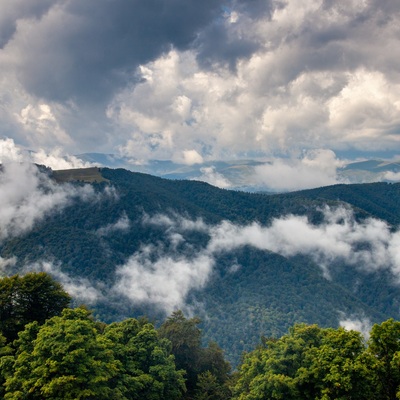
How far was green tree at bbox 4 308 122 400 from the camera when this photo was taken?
41.3 meters

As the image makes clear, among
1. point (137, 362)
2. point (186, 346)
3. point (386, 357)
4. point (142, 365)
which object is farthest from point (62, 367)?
point (186, 346)

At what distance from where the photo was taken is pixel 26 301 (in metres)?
64.6

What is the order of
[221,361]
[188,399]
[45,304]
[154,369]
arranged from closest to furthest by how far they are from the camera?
1. [154,369]
2. [45,304]
3. [188,399]
4. [221,361]

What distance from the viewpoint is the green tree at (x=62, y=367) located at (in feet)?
136

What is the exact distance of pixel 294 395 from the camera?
4672 centimetres

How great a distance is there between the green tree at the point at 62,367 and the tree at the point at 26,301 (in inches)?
531

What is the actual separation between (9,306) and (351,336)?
50.3 meters

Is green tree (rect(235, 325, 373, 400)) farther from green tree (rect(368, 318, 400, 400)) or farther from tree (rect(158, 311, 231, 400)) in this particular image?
tree (rect(158, 311, 231, 400))

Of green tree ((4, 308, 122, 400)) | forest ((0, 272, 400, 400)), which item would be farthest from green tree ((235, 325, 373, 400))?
green tree ((4, 308, 122, 400))

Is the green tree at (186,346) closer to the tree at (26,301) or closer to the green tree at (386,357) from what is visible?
the tree at (26,301)

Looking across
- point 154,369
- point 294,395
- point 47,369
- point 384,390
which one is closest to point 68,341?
point 47,369

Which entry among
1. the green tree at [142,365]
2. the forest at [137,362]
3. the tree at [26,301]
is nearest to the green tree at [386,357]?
the forest at [137,362]

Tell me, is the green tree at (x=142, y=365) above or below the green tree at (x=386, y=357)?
below

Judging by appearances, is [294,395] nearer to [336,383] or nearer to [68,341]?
[336,383]
